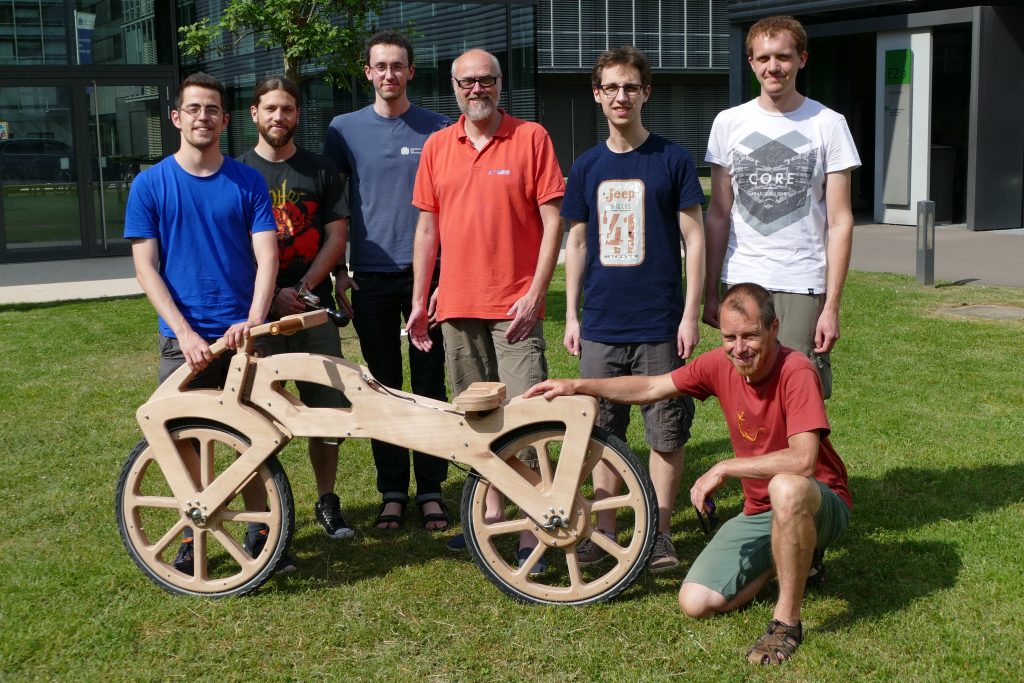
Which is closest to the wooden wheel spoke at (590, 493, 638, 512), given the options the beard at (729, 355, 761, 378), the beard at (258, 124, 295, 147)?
the beard at (729, 355, 761, 378)

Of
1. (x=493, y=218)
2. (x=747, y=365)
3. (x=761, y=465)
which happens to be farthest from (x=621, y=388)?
(x=493, y=218)

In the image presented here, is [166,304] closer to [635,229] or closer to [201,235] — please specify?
[201,235]

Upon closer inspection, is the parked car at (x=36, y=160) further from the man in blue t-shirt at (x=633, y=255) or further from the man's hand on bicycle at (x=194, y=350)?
the man in blue t-shirt at (x=633, y=255)

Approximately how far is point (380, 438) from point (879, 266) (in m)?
10.8

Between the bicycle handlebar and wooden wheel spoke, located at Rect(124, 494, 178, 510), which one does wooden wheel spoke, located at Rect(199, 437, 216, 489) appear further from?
the bicycle handlebar

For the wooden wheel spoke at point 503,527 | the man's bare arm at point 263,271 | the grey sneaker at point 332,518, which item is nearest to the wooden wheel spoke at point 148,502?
the man's bare arm at point 263,271

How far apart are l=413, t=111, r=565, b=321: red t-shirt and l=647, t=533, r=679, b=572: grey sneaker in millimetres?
1086

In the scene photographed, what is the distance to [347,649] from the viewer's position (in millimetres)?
3984

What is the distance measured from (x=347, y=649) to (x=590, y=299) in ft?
5.28

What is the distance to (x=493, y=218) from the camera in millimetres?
4656

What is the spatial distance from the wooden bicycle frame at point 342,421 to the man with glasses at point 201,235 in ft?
0.48

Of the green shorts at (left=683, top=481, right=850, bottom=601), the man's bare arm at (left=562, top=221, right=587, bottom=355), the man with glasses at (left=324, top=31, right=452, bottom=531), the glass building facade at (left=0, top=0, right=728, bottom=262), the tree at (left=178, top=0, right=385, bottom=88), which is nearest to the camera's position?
the green shorts at (left=683, top=481, right=850, bottom=601)

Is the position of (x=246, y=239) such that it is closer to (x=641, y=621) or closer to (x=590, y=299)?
(x=590, y=299)

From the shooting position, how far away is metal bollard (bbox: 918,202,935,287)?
1221 cm
